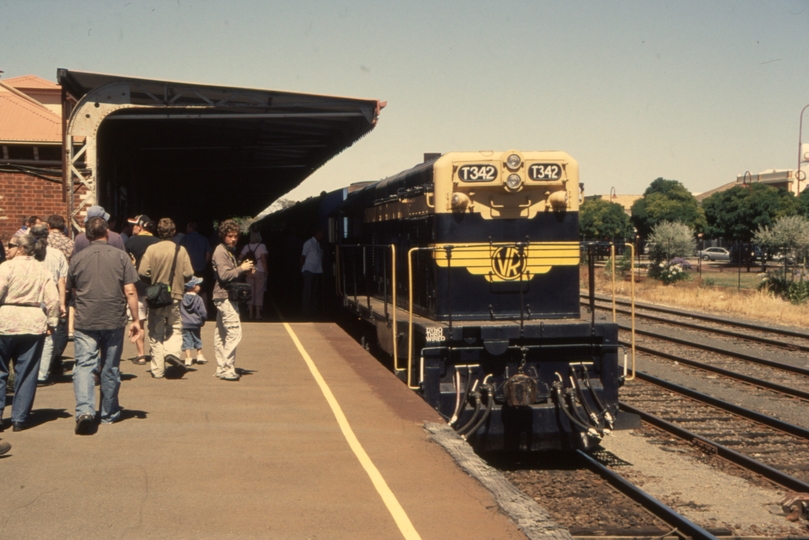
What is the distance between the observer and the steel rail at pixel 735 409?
11045 mm

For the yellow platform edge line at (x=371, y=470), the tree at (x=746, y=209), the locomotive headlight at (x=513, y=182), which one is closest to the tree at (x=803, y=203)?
the tree at (x=746, y=209)

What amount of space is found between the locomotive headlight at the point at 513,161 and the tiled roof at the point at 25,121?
1344 cm

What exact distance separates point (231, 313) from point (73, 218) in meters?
5.06

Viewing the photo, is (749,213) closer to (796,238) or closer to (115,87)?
(796,238)

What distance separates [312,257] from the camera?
58.6ft

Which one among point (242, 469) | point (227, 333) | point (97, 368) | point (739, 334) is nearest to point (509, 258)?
point (227, 333)

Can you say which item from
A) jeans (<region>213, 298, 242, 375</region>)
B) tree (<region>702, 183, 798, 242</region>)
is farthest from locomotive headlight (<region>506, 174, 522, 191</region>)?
tree (<region>702, 183, 798, 242</region>)

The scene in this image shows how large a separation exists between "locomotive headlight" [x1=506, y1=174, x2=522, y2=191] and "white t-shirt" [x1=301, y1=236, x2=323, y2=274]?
8.83m

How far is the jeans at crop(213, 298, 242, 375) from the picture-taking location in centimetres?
982

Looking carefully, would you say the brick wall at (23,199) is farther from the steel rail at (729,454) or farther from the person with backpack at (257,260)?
the steel rail at (729,454)

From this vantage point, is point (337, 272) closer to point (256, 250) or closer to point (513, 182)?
point (256, 250)

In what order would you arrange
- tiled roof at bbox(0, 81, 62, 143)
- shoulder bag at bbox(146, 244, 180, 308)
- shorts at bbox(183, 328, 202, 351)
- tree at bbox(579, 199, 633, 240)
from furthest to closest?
tree at bbox(579, 199, 633, 240) → tiled roof at bbox(0, 81, 62, 143) → shorts at bbox(183, 328, 202, 351) → shoulder bag at bbox(146, 244, 180, 308)

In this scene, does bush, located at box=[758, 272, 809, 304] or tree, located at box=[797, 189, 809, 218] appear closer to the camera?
bush, located at box=[758, 272, 809, 304]

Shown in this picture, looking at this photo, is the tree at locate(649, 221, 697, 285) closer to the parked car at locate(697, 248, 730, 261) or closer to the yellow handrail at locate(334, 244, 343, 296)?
the yellow handrail at locate(334, 244, 343, 296)
